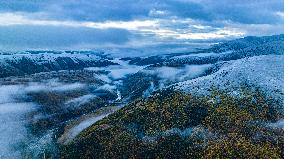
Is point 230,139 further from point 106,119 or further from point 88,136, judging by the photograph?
point 106,119

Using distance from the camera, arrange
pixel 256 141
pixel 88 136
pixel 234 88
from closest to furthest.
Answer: pixel 256 141 → pixel 88 136 → pixel 234 88

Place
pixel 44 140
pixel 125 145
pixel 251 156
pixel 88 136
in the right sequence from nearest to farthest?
pixel 251 156 < pixel 125 145 < pixel 88 136 < pixel 44 140

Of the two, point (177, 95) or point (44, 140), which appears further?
point (177, 95)

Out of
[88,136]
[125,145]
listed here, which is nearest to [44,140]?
[88,136]

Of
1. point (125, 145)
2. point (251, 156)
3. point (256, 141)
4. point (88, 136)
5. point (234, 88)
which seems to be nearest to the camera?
point (251, 156)

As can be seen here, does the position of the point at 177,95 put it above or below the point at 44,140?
above

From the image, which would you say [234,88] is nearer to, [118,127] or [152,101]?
[152,101]

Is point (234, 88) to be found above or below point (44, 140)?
above

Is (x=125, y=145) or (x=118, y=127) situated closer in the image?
(x=125, y=145)

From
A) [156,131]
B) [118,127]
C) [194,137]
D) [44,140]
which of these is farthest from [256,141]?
[44,140]
